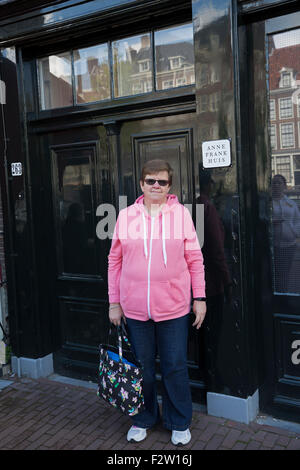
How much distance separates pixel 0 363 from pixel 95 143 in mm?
2425

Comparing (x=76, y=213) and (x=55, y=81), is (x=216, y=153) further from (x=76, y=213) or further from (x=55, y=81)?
(x=55, y=81)

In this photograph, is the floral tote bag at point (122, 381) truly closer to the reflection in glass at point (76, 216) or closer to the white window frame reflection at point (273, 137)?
the reflection in glass at point (76, 216)

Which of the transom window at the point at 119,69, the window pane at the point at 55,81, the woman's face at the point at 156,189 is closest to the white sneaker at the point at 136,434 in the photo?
the woman's face at the point at 156,189

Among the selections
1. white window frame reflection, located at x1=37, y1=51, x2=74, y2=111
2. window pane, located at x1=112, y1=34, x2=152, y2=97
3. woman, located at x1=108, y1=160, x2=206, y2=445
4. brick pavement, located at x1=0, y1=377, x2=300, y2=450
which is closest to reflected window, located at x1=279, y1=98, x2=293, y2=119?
woman, located at x1=108, y1=160, x2=206, y2=445

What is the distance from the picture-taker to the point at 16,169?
429 cm

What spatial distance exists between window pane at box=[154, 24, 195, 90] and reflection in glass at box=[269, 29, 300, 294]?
66cm

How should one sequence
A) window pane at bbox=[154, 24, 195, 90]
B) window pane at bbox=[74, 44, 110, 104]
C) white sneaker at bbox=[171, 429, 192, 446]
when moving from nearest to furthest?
white sneaker at bbox=[171, 429, 192, 446] < window pane at bbox=[154, 24, 195, 90] < window pane at bbox=[74, 44, 110, 104]

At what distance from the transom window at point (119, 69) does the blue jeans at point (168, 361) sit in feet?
6.39

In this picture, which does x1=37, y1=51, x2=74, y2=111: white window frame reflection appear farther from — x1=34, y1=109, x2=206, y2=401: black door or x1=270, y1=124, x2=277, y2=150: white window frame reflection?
x1=270, y1=124, x2=277, y2=150: white window frame reflection

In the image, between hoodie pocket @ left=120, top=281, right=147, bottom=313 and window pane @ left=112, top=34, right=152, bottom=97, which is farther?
window pane @ left=112, top=34, right=152, bottom=97

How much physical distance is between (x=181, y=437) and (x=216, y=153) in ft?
6.81

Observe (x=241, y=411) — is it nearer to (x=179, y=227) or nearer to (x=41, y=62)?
(x=179, y=227)

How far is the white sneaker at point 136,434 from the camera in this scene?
10.5 ft

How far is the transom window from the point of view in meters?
3.59
